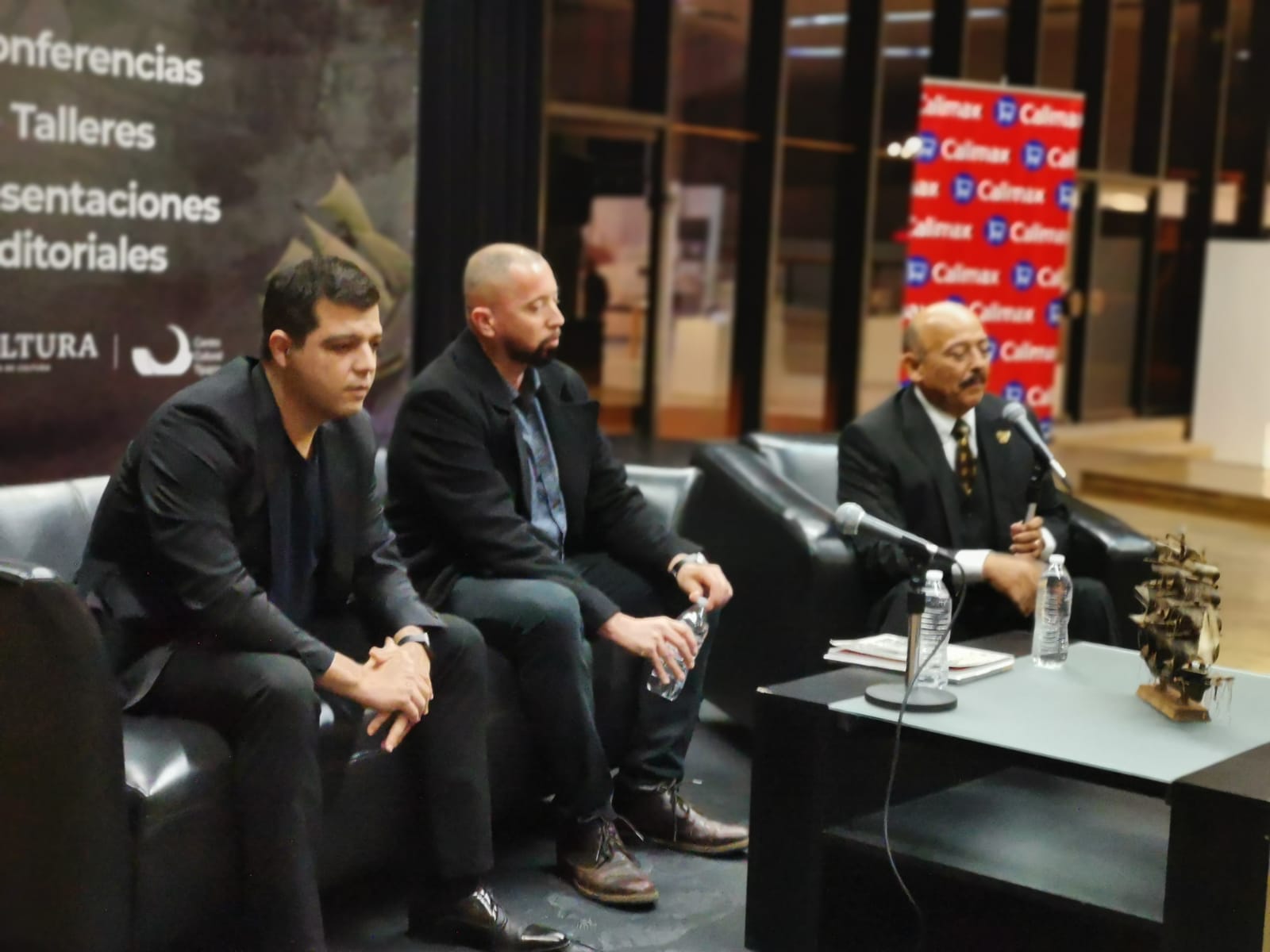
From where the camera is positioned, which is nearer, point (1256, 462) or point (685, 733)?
point (685, 733)

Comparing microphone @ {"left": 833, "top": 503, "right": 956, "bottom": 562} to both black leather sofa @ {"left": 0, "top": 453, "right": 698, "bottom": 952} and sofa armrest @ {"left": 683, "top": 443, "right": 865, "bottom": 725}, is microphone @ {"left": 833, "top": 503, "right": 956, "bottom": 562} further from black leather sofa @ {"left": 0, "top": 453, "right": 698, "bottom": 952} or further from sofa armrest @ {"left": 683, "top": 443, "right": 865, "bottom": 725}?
black leather sofa @ {"left": 0, "top": 453, "right": 698, "bottom": 952}

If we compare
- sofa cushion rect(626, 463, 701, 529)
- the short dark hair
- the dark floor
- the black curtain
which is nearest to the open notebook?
the dark floor

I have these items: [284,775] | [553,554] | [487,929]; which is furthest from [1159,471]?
[284,775]

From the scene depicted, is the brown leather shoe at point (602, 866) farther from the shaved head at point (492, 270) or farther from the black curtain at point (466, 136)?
the black curtain at point (466, 136)

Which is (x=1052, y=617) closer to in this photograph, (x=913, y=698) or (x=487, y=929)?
(x=913, y=698)

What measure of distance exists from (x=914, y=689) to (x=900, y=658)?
246mm

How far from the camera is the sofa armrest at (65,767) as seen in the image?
2215 millimetres

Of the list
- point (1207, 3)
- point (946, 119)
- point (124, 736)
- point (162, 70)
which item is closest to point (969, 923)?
point (124, 736)

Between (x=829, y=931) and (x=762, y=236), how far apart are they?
650cm

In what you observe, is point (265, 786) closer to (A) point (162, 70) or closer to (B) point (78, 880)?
(B) point (78, 880)

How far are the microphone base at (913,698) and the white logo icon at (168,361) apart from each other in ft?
9.88

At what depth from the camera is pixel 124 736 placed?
7.70 feet

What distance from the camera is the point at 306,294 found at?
101 inches

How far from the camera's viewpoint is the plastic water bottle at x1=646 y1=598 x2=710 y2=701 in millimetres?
3104
